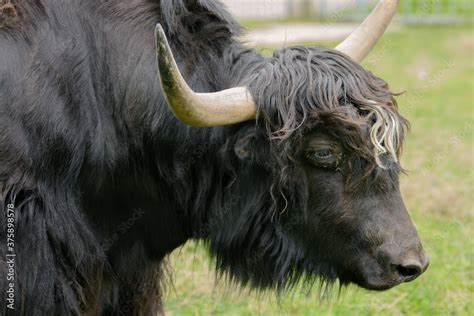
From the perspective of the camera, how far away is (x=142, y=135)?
13.3 ft

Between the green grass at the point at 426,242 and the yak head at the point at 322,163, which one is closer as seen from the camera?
the yak head at the point at 322,163

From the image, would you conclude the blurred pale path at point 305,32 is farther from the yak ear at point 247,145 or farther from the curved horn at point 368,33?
the yak ear at point 247,145

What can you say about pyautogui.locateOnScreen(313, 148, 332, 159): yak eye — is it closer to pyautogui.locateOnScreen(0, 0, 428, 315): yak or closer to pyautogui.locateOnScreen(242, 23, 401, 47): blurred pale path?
pyautogui.locateOnScreen(0, 0, 428, 315): yak

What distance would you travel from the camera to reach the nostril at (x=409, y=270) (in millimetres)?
3848

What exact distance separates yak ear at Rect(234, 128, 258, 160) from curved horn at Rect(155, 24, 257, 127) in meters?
0.08

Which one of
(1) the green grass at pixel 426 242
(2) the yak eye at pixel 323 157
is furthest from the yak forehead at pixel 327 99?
(1) the green grass at pixel 426 242

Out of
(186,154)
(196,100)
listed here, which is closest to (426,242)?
(186,154)

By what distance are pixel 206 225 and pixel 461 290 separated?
2.26 meters

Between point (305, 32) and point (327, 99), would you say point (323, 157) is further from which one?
point (305, 32)

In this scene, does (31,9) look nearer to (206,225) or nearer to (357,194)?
(206,225)

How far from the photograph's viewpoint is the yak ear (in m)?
3.96

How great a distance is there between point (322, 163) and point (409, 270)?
599mm

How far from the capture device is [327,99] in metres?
3.88

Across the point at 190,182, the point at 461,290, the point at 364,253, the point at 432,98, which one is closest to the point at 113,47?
the point at 190,182
